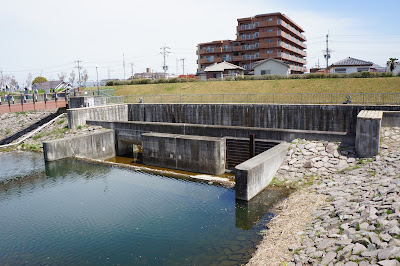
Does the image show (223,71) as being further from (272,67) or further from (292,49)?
(292,49)

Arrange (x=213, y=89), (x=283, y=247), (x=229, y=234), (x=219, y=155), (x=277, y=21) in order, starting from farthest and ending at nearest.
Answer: (x=277, y=21), (x=213, y=89), (x=219, y=155), (x=229, y=234), (x=283, y=247)

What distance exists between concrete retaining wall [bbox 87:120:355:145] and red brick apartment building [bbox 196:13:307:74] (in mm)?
43787

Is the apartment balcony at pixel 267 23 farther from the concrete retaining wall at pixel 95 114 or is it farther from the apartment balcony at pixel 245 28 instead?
the concrete retaining wall at pixel 95 114

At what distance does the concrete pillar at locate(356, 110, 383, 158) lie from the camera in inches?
637

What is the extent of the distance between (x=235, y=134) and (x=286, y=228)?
35.6 feet

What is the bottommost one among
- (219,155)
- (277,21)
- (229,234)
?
(229,234)

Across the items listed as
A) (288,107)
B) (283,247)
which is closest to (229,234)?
(283,247)

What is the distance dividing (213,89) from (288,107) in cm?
2018

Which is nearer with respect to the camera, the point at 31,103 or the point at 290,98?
the point at 31,103

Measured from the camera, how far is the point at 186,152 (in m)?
21.5

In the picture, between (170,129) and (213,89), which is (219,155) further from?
(213,89)

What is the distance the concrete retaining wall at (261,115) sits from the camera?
23.7 m

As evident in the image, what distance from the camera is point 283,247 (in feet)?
32.4

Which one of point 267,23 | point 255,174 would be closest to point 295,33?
point 267,23
